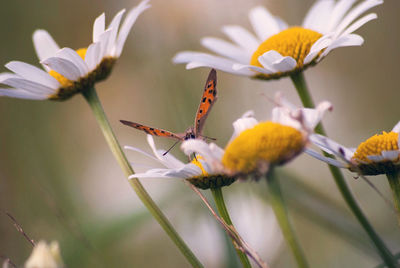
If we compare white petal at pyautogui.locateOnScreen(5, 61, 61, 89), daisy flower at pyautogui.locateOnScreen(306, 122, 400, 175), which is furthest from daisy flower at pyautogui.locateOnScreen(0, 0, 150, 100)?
daisy flower at pyautogui.locateOnScreen(306, 122, 400, 175)

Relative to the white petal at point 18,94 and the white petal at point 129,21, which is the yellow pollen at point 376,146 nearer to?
the white petal at point 129,21

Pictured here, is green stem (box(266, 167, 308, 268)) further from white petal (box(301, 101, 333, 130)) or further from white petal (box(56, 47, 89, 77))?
white petal (box(56, 47, 89, 77))

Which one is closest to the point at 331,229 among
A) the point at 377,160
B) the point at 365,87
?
the point at 377,160

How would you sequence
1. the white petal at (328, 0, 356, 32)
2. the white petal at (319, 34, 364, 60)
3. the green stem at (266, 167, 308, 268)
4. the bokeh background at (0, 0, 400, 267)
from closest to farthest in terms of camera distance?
the green stem at (266, 167, 308, 268) < the white petal at (319, 34, 364, 60) < the white petal at (328, 0, 356, 32) < the bokeh background at (0, 0, 400, 267)

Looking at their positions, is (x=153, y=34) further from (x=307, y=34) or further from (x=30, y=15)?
(x=307, y=34)

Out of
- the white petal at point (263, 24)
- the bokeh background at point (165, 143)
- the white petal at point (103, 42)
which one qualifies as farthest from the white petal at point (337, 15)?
the white petal at point (103, 42)

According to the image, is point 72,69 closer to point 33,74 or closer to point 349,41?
point 33,74
